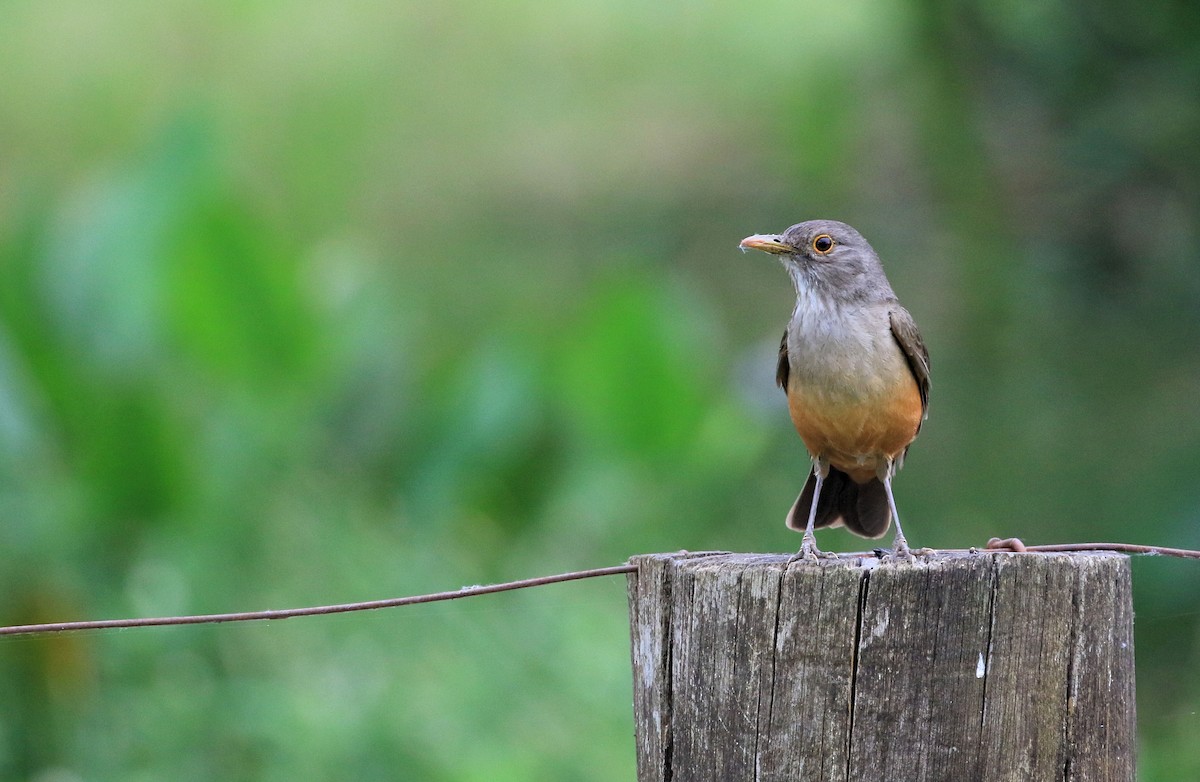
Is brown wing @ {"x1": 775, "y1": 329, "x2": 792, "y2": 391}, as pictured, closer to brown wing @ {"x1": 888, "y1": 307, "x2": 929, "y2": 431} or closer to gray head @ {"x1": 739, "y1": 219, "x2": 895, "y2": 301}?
gray head @ {"x1": 739, "y1": 219, "x2": 895, "y2": 301}

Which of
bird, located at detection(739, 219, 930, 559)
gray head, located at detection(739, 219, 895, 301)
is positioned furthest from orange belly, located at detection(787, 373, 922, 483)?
gray head, located at detection(739, 219, 895, 301)

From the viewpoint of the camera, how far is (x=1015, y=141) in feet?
34.5

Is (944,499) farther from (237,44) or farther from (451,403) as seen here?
(237,44)

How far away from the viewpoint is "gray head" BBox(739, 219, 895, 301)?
14.6 feet

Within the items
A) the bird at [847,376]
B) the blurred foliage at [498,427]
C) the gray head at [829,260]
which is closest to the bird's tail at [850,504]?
the bird at [847,376]

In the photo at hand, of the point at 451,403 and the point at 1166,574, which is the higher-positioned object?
the point at 451,403

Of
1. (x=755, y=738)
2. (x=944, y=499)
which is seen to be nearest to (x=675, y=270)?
(x=944, y=499)

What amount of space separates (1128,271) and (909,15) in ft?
9.54

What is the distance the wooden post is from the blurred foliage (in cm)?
311

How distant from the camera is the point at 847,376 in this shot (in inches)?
166

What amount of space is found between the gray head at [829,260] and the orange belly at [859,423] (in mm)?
311

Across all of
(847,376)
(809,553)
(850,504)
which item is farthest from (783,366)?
(809,553)

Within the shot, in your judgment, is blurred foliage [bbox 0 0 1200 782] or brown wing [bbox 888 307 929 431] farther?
blurred foliage [bbox 0 0 1200 782]

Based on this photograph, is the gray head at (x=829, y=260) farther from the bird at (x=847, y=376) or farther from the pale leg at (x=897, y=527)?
the pale leg at (x=897, y=527)
